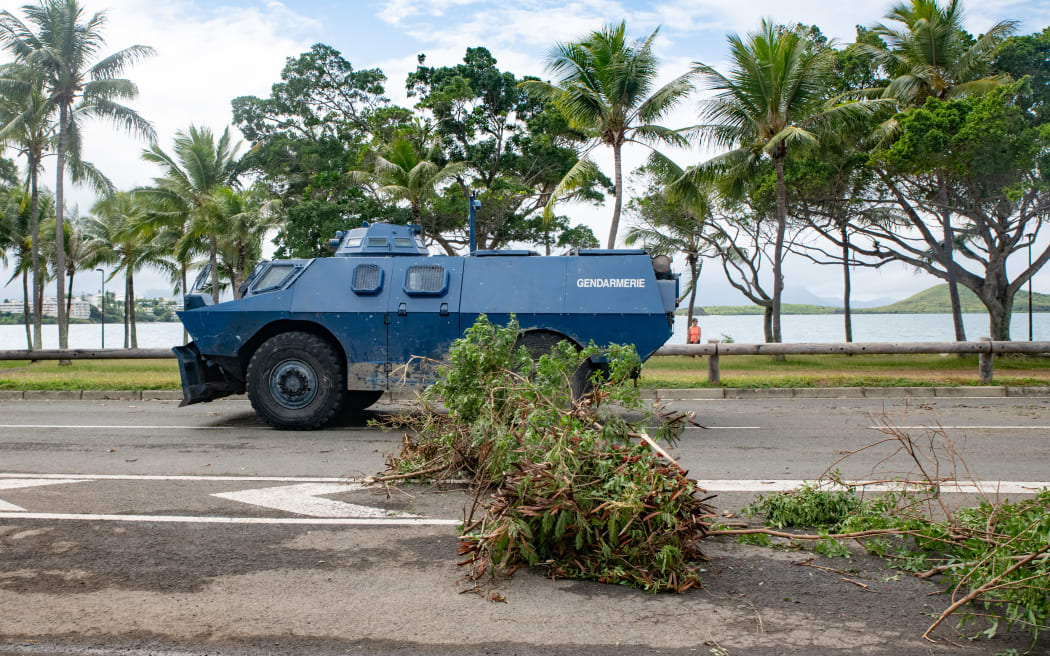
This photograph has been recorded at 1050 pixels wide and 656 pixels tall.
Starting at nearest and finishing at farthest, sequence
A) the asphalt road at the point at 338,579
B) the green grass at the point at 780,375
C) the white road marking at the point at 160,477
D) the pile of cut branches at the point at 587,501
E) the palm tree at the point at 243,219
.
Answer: the asphalt road at the point at 338,579 < the pile of cut branches at the point at 587,501 < the white road marking at the point at 160,477 < the green grass at the point at 780,375 < the palm tree at the point at 243,219

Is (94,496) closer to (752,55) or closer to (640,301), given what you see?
(640,301)

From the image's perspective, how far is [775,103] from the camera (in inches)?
901

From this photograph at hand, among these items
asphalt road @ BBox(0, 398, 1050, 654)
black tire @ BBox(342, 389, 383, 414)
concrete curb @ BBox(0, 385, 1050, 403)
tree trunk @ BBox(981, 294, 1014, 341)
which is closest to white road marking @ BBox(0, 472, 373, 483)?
asphalt road @ BBox(0, 398, 1050, 654)

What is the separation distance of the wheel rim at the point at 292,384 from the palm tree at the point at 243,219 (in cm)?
2327

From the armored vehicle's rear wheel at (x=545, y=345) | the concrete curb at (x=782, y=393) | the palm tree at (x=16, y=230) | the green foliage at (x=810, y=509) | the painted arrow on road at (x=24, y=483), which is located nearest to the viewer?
the green foliage at (x=810, y=509)

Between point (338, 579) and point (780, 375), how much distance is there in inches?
588

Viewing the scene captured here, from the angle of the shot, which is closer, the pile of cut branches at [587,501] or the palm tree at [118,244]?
the pile of cut branches at [587,501]

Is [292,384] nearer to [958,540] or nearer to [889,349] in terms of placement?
[958,540]

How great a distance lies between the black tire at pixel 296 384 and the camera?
9984mm

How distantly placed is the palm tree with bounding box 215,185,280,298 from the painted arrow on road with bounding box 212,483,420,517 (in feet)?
88.7

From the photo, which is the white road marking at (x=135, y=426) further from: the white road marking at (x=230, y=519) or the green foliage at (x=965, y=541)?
the green foliage at (x=965, y=541)

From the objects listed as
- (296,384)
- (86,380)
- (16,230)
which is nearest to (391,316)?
(296,384)

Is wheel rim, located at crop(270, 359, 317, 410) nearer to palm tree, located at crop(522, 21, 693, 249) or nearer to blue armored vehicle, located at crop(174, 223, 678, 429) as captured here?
blue armored vehicle, located at crop(174, 223, 678, 429)

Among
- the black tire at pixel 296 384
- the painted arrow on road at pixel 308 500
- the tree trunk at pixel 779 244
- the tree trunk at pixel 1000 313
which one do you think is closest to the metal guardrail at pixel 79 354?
the black tire at pixel 296 384
